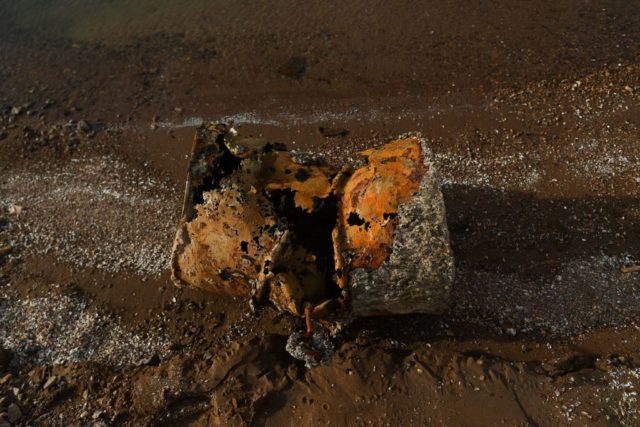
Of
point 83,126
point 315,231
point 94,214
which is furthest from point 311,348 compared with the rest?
point 83,126

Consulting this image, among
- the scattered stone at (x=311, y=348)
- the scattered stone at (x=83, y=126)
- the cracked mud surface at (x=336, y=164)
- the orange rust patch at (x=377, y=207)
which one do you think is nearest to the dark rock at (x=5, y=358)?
the cracked mud surface at (x=336, y=164)

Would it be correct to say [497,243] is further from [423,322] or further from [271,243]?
[271,243]

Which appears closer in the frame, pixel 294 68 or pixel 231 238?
pixel 231 238

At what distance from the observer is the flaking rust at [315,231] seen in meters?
3.64

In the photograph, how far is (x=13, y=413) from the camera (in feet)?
14.7

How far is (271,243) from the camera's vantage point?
383cm

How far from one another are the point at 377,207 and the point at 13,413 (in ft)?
12.3

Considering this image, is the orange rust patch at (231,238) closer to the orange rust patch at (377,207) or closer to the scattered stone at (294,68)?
the orange rust patch at (377,207)

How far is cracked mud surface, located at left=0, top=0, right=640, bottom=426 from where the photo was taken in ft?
13.9

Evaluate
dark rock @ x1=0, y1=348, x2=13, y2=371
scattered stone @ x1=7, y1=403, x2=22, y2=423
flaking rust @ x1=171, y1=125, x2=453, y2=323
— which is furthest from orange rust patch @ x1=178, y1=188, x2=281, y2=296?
dark rock @ x1=0, y1=348, x2=13, y2=371

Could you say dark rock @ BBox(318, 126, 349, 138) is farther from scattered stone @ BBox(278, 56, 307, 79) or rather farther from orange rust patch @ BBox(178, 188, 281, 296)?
orange rust patch @ BBox(178, 188, 281, 296)

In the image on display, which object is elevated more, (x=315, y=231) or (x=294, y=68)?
(x=315, y=231)

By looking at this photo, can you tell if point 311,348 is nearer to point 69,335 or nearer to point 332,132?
point 69,335

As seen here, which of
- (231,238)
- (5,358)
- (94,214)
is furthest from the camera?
(94,214)
